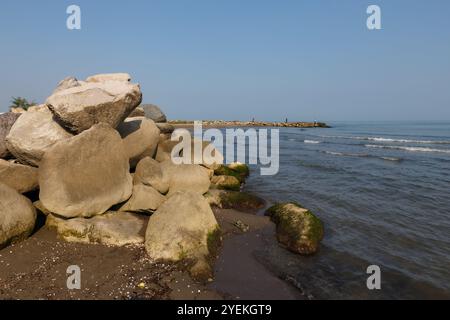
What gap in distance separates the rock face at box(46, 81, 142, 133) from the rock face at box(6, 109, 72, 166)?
0.43 meters

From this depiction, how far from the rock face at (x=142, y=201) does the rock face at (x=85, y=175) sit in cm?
27

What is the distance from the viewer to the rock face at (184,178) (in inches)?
460

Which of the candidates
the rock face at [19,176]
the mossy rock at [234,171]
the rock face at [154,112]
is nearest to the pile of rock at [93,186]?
the rock face at [19,176]

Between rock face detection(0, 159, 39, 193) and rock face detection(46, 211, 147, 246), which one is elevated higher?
rock face detection(0, 159, 39, 193)

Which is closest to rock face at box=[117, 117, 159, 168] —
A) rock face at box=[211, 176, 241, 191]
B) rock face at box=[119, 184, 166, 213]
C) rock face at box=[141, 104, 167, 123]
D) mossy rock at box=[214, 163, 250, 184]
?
rock face at box=[119, 184, 166, 213]

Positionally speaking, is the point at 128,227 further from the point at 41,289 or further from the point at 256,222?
the point at 256,222

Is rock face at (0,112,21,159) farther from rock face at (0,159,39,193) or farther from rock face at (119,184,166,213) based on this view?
rock face at (119,184,166,213)

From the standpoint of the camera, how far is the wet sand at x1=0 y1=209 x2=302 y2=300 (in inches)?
258

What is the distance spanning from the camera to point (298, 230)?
946 centimetres

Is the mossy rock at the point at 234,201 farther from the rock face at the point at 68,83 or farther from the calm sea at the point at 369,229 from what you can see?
the rock face at the point at 68,83

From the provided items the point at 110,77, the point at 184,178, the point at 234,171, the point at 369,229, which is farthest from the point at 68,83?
the point at 369,229

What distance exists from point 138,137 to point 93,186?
3238 millimetres

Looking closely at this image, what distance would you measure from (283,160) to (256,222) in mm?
16737
